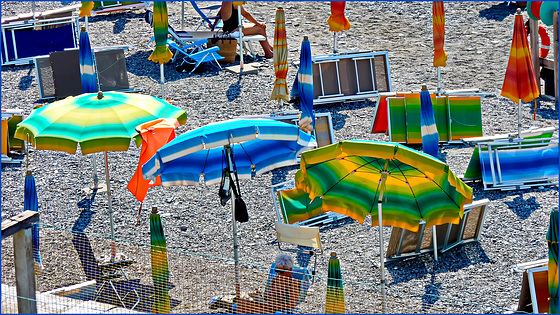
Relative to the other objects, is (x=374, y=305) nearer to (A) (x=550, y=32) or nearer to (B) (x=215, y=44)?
(B) (x=215, y=44)

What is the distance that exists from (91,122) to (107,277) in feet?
6.02

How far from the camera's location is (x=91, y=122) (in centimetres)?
994

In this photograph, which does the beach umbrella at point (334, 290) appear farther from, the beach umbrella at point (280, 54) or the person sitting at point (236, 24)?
the person sitting at point (236, 24)

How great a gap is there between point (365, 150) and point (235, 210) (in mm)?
2066

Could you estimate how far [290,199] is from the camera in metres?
11.5

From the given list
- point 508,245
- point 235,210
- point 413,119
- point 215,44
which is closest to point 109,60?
point 215,44

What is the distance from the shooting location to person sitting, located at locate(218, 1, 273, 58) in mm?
17391

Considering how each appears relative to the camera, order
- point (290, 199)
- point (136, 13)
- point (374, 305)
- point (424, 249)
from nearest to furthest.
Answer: point (374, 305) → point (424, 249) → point (290, 199) → point (136, 13)

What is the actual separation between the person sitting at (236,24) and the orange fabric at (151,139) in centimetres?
728

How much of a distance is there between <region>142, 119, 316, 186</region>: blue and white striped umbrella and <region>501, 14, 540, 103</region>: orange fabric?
445 centimetres

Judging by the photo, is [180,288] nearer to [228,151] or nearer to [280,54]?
[228,151]

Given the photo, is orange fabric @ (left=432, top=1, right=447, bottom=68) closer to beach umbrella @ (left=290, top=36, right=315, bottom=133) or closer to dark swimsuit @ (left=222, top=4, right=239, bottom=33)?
beach umbrella @ (left=290, top=36, right=315, bottom=133)

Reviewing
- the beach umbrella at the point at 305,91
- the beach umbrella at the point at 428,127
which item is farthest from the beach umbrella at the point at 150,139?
the beach umbrella at the point at 428,127

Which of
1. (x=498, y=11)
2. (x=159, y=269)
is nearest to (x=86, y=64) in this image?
(x=159, y=269)
